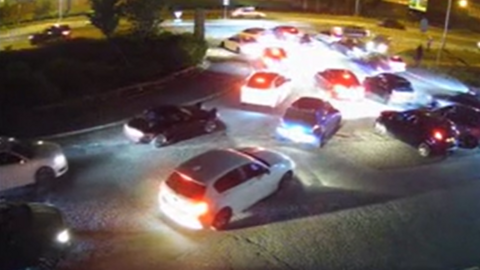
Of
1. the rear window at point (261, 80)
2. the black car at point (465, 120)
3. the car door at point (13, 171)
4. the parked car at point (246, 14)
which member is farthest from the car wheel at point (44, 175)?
the parked car at point (246, 14)

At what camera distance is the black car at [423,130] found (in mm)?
Answer: 25500

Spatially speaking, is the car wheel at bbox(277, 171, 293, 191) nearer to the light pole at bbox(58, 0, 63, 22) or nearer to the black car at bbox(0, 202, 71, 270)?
the black car at bbox(0, 202, 71, 270)

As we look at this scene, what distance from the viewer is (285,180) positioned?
2070 cm

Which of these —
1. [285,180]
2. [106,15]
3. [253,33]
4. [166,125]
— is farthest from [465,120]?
[253,33]

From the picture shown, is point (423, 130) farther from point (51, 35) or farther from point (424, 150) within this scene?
point (51, 35)

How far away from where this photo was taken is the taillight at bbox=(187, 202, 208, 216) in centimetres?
1730

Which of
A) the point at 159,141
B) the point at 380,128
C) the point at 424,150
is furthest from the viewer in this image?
the point at 380,128

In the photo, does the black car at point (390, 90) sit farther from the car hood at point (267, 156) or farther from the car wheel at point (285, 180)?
the car hood at point (267, 156)

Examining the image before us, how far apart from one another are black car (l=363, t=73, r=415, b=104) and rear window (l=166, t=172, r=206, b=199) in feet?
60.3

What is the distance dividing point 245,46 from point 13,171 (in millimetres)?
26203

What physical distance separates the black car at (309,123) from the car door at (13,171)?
10290 mm

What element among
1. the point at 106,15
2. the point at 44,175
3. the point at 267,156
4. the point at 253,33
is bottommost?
the point at 44,175

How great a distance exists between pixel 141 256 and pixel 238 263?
242cm

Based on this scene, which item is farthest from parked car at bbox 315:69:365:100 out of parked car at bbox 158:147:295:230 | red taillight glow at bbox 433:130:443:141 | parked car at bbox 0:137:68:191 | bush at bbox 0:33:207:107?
parked car at bbox 0:137:68:191
